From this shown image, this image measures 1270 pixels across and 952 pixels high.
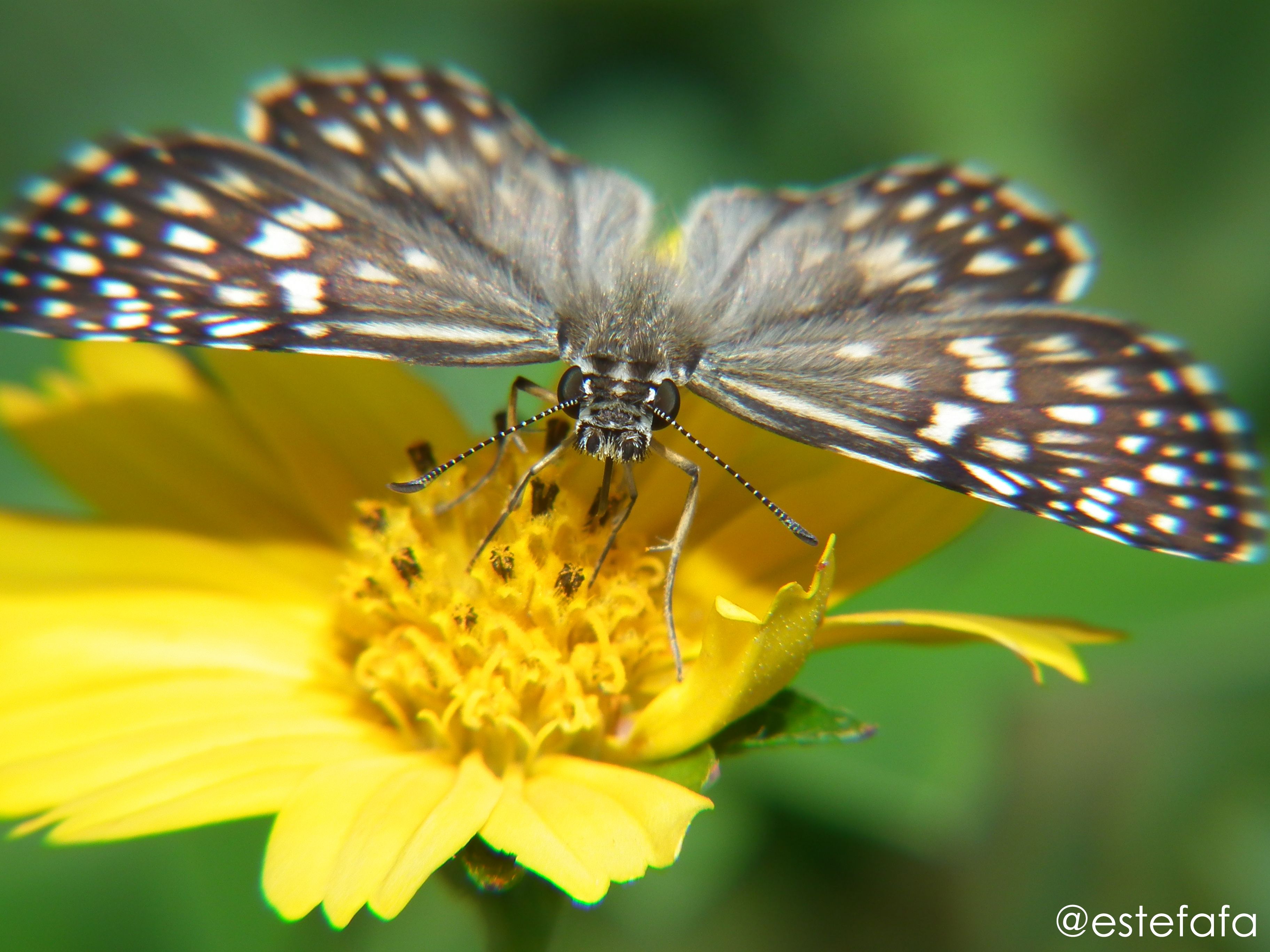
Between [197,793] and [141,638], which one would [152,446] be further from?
[197,793]

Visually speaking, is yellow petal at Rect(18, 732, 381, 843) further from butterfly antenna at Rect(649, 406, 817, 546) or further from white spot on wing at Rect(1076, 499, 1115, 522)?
white spot on wing at Rect(1076, 499, 1115, 522)

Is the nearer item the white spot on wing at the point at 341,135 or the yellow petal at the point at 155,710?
the yellow petal at the point at 155,710

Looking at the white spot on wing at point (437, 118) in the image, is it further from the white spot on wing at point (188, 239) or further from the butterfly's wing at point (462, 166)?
the white spot on wing at point (188, 239)

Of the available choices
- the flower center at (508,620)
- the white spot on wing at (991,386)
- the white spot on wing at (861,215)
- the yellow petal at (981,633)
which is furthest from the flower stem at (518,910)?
the white spot on wing at (861,215)

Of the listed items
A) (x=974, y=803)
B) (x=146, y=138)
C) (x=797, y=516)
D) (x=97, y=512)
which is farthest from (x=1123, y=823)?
(x=146, y=138)

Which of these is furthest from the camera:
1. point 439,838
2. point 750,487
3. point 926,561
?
point 926,561

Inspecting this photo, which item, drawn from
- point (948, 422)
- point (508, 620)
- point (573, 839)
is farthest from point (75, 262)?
point (948, 422)
